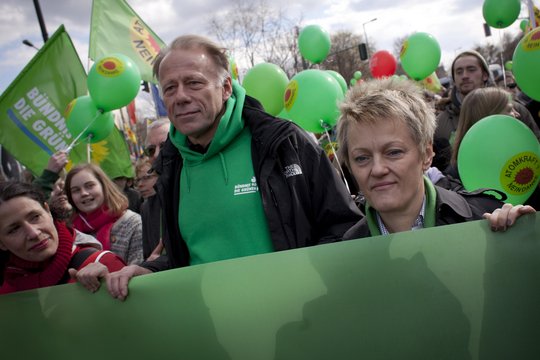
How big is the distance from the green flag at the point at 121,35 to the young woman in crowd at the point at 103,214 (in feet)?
9.10

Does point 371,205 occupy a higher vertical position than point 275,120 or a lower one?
lower

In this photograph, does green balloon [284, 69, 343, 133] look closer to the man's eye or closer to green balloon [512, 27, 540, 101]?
green balloon [512, 27, 540, 101]

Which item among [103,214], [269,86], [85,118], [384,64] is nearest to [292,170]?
[103,214]

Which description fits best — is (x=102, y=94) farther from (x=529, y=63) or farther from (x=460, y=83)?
(x=529, y=63)

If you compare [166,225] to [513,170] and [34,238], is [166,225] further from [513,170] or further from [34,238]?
[513,170]

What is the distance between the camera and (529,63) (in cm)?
257

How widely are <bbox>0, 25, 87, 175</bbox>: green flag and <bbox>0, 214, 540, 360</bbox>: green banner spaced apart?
414 cm

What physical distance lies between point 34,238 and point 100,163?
13.5 feet

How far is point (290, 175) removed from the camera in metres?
1.83

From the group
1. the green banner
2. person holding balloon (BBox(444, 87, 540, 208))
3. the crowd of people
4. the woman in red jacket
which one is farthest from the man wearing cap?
the woman in red jacket

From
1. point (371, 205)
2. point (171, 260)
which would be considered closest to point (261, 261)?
point (371, 205)

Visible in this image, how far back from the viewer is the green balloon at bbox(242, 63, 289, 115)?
510cm

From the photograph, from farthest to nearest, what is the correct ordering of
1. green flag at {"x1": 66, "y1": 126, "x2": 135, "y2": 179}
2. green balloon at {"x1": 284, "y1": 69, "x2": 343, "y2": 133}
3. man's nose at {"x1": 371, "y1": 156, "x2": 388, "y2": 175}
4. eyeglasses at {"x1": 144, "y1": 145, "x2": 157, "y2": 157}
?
green flag at {"x1": 66, "y1": 126, "x2": 135, "y2": 179} → green balloon at {"x1": 284, "y1": 69, "x2": 343, "y2": 133} → eyeglasses at {"x1": 144, "y1": 145, "x2": 157, "y2": 157} → man's nose at {"x1": 371, "y1": 156, "x2": 388, "y2": 175}

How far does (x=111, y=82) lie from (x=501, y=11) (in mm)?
4648
